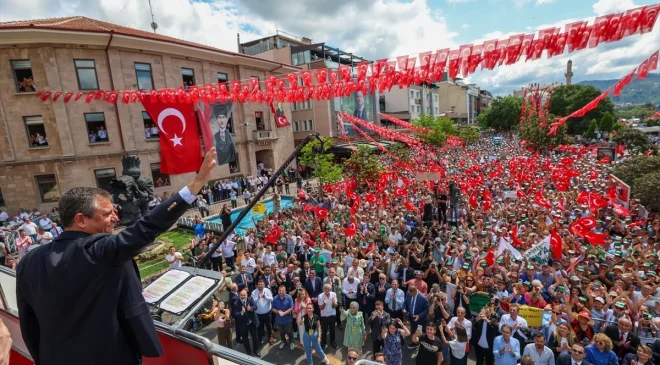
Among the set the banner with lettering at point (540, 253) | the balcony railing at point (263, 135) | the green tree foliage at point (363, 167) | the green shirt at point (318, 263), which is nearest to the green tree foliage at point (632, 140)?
the green tree foliage at point (363, 167)

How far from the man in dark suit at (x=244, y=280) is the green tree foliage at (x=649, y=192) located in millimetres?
15256

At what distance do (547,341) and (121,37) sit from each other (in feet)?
79.0

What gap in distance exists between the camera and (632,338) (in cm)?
537

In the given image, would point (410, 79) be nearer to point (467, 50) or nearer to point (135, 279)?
point (467, 50)

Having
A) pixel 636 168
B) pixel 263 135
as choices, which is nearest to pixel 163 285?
pixel 636 168

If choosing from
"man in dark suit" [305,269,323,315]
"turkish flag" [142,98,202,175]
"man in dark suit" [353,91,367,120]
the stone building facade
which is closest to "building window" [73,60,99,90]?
the stone building facade

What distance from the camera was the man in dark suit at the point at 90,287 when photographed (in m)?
1.73

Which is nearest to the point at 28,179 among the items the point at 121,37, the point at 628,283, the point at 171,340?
the point at 121,37

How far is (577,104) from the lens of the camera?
56750 mm

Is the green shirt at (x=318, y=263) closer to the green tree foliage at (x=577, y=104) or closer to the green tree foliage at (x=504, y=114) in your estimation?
the green tree foliage at (x=577, y=104)

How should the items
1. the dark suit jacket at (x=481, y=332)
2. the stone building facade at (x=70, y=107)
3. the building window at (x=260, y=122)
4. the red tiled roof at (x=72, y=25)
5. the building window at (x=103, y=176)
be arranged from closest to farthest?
1. the dark suit jacket at (x=481, y=332)
2. the red tiled roof at (x=72, y=25)
3. the stone building facade at (x=70, y=107)
4. the building window at (x=103, y=176)
5. the building window at (x=260, y=122)

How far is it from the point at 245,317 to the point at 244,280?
140cm

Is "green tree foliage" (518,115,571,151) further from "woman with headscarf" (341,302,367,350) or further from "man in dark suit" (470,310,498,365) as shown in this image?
"woman with headscarf" (341,302,367,350)

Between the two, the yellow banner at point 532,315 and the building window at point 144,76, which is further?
the building window at point 144,76
